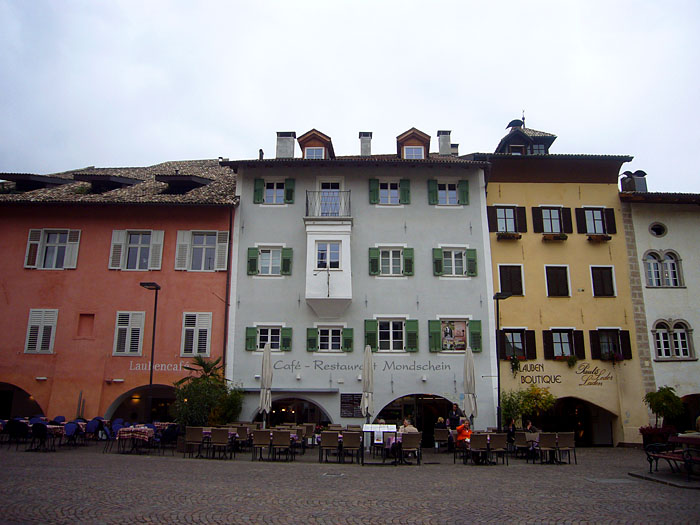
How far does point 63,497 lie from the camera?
9.69 m

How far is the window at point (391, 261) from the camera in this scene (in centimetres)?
2452

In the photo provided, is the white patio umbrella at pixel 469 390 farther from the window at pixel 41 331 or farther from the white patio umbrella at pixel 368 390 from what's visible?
the window at pixel 41 331

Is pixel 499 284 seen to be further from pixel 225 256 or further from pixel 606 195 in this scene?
pixel 225 256

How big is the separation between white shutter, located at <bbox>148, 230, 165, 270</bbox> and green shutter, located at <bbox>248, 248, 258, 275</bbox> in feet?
12.7

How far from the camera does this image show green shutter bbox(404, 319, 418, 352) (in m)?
23.6

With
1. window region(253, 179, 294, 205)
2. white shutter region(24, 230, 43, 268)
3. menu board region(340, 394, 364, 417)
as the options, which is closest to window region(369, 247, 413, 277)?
window region(253, 179, 294, 205)

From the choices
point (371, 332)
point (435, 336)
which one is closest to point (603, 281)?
point (435, 336)

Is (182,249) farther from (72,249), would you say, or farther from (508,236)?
(508,236)

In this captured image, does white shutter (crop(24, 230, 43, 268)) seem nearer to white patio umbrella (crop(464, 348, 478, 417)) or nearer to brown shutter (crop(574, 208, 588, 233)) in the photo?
white patio umbrella (crop(464, 348, 478, 417))

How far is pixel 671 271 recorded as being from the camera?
2575 cm

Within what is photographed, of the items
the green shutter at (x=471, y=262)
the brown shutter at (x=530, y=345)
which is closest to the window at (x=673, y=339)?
the brown shutter at (x=530, y=345)

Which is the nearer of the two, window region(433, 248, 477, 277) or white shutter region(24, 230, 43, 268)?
window region(433, 248, 477, 277)

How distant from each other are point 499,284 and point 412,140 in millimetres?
7855

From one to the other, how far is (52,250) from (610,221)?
24.9 metres
